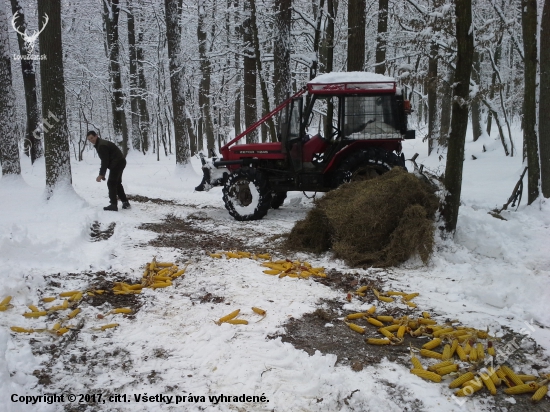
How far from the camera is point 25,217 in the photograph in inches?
315

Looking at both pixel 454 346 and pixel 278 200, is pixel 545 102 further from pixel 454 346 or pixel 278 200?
pixel 454 346

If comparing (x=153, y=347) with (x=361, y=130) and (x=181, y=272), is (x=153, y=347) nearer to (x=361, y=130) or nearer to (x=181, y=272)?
(x=181, y=272)

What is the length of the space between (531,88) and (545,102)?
377mm

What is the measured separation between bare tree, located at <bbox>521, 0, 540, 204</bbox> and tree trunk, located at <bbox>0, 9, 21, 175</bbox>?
1305 cm

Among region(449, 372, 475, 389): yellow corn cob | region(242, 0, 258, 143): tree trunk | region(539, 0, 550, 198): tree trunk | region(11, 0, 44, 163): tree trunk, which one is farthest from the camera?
region(11, 0, 44, 163): tree trunk

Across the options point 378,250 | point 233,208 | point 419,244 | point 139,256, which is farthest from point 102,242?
point 419,244

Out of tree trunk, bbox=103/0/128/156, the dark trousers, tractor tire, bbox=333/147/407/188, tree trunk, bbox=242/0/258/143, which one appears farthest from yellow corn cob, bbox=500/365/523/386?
tree trunk, bbox=103/0/128/156

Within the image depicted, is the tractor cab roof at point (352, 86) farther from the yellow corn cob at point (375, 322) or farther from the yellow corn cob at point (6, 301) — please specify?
the yellow corn cob at point (6, 301)

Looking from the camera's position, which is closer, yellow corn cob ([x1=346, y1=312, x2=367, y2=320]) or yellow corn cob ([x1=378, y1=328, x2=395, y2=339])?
yellow corn cob ([x1=378, y1=328, x2=395, y2=339])

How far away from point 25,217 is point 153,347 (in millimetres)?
5789

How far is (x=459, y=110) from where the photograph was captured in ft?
20.3

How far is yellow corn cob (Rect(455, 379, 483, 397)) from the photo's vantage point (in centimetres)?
304

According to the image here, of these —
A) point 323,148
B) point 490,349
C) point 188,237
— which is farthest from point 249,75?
point 490,349

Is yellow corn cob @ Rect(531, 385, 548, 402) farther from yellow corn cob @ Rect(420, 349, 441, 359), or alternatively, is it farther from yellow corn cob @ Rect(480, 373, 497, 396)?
yellow corn cob @ Rect(420, 349, 441, 359)
